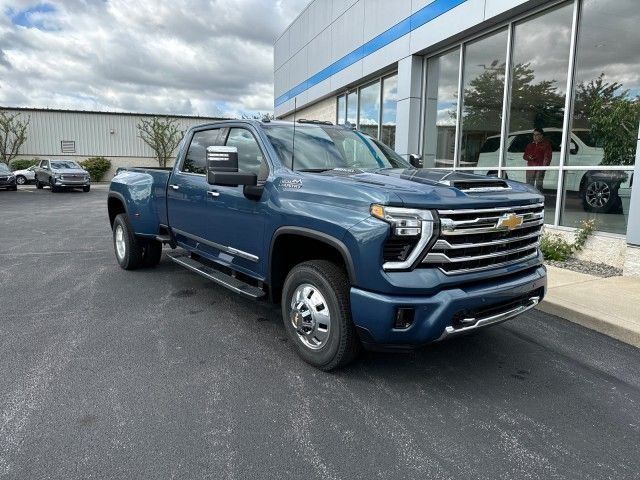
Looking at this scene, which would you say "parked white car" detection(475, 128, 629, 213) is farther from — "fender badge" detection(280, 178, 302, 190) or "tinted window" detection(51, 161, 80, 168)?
"tinted window" detection(51, 161, 80, 168)

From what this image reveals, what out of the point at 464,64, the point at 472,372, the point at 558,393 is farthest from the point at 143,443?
the point at 464,64

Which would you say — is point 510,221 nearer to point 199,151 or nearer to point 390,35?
Answer: point 199,151

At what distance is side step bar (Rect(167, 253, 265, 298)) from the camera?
4131 mm

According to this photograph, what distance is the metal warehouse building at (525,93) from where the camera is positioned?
7156 millimetres

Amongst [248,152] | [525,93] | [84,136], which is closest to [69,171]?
[84,136]

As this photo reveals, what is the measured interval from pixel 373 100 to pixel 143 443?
1350 centimetres

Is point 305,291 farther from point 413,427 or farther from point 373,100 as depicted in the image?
point 373,100

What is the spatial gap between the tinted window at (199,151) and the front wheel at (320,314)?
2.06m

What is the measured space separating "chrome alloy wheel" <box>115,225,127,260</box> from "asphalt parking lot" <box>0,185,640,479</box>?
5.79 ft

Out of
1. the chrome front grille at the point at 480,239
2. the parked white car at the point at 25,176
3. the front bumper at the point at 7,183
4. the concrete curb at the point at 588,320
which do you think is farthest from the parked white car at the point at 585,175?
the parked white car at the point at 25,176

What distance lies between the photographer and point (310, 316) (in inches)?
142

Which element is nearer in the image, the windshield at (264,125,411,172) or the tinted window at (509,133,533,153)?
the windshield at (264,125,411,172)

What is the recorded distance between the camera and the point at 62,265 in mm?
7320

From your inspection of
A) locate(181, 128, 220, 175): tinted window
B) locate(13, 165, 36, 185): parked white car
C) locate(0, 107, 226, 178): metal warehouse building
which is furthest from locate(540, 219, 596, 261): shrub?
locate(0, 107, 226, 178): metal warehouse building
